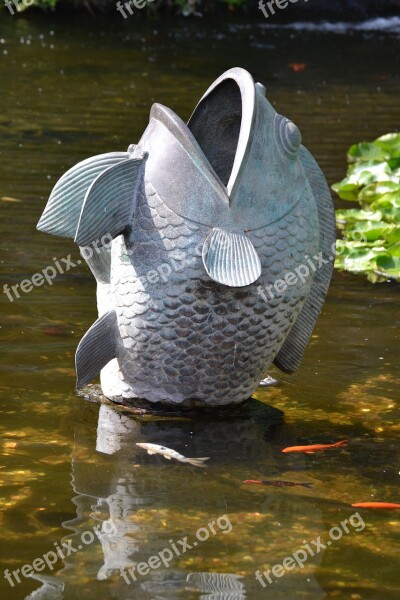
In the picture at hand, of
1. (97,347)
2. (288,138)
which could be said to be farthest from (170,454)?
(288,138)

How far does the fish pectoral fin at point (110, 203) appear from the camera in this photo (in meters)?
4.54

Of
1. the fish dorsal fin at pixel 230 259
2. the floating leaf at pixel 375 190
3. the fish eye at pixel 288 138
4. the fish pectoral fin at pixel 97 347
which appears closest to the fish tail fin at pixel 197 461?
the fish pectoral fin at pixel 97 347

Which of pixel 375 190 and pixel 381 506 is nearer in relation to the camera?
pixel 381 506

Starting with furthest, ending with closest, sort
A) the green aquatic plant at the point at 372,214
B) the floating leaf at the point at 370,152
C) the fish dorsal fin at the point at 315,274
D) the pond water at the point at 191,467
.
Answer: the floating leaf at the point at 370,152 → the green aquatic plant at the point at 372,214 → the fish dorsal fin at the point at 315,274 → the pond water at the point at 191,467

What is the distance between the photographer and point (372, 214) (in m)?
7.93

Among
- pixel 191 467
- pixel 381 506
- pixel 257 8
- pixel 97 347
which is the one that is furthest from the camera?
pixel 257 8

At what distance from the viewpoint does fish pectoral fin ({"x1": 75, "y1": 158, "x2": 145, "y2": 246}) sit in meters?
4.54

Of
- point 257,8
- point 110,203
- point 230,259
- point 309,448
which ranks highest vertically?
point 110,203

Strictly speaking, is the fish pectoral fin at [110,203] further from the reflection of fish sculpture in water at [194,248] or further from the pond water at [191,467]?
the pond water at [191,467]

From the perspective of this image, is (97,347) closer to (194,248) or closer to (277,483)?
(194,248)

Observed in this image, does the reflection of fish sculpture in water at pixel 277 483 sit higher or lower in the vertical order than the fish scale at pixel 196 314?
lower

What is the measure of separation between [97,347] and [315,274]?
942mm

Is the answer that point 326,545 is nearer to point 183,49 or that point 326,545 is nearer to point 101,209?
point 101,209

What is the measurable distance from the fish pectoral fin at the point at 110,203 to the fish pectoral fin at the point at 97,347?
1.12 feet
